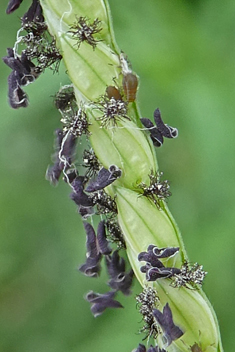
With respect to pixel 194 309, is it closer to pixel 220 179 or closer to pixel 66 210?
pixel 220 179

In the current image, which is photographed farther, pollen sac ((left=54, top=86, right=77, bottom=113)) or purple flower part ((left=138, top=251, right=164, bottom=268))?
pollen sac ((left=54, top=86, right=77, bottom=113))

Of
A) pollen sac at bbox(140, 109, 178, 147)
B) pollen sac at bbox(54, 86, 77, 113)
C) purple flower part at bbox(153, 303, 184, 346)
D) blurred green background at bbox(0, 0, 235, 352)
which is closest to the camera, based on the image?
purple flower part at bbox(153, 303, 184, 346)

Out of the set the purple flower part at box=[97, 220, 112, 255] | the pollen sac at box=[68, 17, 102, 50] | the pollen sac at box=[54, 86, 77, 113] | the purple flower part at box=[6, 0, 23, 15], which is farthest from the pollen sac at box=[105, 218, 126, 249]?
the purple flower part at box=[6, 0, 23, 15]

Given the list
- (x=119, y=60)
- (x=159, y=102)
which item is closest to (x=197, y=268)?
(x=119, y=60)

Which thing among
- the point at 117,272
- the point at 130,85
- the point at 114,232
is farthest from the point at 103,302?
the point at 130,85

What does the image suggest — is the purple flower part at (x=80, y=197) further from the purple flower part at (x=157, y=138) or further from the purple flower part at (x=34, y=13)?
the purple flower part at (x=34, y=13)

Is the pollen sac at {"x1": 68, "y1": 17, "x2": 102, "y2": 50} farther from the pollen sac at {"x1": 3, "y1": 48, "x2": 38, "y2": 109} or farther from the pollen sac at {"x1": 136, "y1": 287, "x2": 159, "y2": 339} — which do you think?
the pollen sac at {"x1": 136, "y1": 287, "x2": 159, "y2": 339}

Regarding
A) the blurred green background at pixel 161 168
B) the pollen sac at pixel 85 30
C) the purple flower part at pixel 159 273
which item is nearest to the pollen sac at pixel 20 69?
the pollen sac at pixel 85 30
